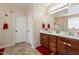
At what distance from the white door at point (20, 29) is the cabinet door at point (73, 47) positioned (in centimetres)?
77

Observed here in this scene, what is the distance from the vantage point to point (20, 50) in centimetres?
166

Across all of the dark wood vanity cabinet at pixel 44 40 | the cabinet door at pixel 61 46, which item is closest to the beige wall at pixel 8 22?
the dark wood vanity cabinet at pixel 44 40

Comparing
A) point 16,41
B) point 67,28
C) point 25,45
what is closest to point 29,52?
point 25,45

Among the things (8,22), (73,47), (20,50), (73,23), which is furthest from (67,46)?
(8,22)

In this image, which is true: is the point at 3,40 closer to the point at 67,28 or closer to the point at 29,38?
the point at 29,38

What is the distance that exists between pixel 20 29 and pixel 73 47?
0.92 metres

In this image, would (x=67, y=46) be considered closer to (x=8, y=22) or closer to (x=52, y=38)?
(x=52, y=38)

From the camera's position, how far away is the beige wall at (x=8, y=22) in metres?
1.59

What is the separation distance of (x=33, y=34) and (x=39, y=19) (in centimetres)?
28

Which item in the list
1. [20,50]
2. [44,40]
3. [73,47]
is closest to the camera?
[73,47]

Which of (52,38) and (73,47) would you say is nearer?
(73,47)

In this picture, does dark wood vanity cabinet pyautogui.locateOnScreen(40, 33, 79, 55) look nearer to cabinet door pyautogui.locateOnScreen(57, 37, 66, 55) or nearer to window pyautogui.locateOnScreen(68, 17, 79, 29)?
cabinet door pyautogui.locateOnScreen(57, 37, 66, 55)

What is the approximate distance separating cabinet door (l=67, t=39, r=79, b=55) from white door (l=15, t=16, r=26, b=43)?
0.77m

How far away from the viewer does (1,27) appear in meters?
1.61
